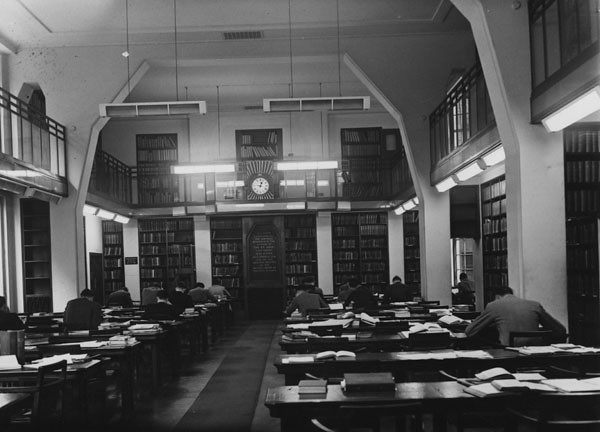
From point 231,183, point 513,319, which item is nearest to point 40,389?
point 513,319

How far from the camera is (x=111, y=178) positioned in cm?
1697

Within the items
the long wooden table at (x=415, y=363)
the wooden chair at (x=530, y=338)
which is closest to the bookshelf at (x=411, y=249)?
the wooden chair at (x=530, y=338)

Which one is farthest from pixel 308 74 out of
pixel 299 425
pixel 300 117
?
pixel 299 425

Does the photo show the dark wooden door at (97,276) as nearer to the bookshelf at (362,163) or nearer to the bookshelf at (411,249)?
the bookshelf at (362,163)

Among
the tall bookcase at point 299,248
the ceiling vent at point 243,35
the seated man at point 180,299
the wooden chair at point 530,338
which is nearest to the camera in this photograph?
the wooden chair at point 530,338

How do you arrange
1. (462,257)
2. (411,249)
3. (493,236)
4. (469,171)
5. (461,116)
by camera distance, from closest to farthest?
1. (469,171)
2. (461,116)
3. (493,236)
4. (462,257)
5. (411,249)

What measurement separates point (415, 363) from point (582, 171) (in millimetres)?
4751

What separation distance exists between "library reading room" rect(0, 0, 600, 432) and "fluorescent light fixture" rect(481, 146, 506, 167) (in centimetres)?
6

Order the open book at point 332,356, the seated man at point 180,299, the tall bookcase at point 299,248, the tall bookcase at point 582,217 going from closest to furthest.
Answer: the open book at point 332,356 → the tall bookcase at point 582,217 → the seated man at point 180,299 → the tall bookcase at point 299,248

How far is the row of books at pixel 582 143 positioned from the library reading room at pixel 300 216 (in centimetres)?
3

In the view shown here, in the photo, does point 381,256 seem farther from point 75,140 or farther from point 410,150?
point 75,140

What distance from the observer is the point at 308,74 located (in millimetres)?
16219

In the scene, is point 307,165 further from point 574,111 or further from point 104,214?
point 574,111

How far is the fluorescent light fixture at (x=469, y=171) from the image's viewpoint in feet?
32.1
